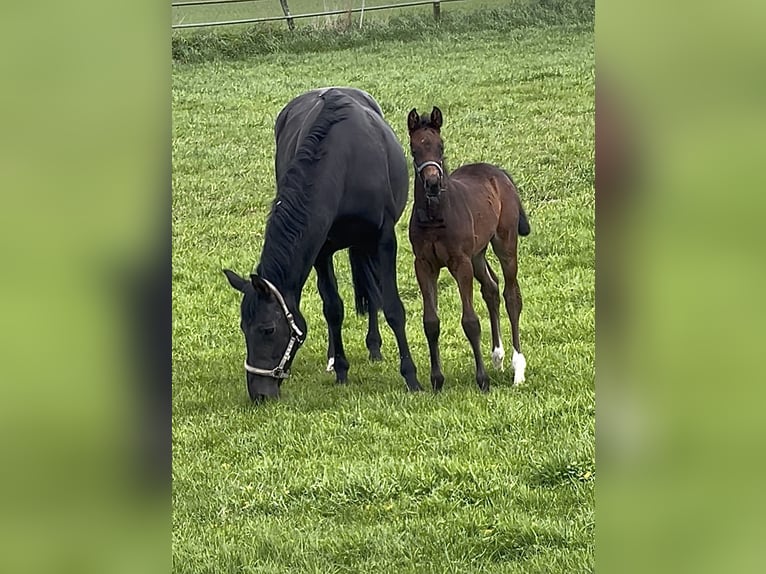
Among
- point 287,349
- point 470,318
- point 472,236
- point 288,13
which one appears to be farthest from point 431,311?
point 288,13

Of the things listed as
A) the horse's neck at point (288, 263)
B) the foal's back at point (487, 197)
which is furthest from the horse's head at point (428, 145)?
the horse's neck at point (288, 263)

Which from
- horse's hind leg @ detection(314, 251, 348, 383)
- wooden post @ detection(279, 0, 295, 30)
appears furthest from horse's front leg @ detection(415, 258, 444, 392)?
wooden post @ detection(279, 0, 295, 30)

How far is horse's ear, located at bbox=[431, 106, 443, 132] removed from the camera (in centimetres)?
319

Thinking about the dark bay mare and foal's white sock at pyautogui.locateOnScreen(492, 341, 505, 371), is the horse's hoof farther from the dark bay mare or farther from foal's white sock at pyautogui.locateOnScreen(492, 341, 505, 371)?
foal's white sock at pyautogui.locateOnScreen(492, 341, 505, 371)

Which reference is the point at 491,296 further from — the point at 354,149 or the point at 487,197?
the point at 354,149

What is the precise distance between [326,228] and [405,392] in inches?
33.8

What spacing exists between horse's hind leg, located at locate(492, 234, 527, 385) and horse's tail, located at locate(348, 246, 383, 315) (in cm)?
92

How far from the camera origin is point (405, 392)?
3.78 m

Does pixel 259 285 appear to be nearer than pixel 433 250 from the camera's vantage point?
No

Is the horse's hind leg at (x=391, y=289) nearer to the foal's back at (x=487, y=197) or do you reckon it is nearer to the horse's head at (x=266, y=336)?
the horse's head at (x=266, y=336)

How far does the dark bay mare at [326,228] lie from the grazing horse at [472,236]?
1.35ft

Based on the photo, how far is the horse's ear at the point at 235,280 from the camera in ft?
12.3
